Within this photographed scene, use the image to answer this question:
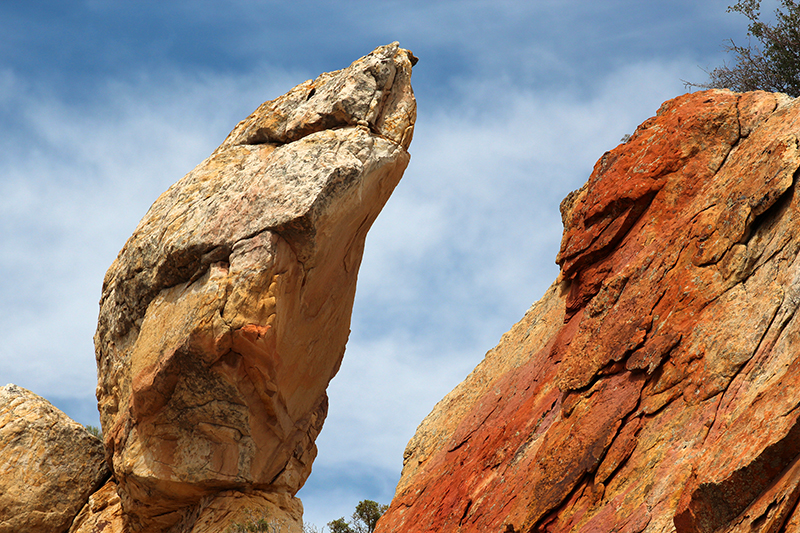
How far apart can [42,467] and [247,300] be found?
29.7ft

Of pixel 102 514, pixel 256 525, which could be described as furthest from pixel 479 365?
pixel 102 514

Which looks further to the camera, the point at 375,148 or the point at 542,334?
the point at 375,148

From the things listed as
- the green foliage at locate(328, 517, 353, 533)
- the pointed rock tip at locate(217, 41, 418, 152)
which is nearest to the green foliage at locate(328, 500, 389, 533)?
the green foliage at locate(328, 517, 353, 533)

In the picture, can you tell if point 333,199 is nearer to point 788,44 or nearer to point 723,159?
point 723,159

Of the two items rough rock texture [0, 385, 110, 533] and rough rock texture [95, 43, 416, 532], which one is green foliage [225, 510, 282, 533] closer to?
rough rock texture [95, 43, 416, 532]

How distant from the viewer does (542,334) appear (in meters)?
14.1

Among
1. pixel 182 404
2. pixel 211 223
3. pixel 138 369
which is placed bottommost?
pixel 182 404

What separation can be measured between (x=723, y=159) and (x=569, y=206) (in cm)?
419

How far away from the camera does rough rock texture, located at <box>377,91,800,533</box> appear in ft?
24.7

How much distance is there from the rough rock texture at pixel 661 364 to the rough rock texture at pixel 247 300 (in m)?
3.91

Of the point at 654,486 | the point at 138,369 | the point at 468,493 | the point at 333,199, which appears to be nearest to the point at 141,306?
the point at 138,369

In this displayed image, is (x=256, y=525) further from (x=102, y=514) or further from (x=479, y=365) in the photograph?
(x=479, y=365)

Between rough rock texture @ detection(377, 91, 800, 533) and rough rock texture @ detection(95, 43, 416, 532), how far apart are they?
3907 millimetres

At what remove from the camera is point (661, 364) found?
978 centimetres
